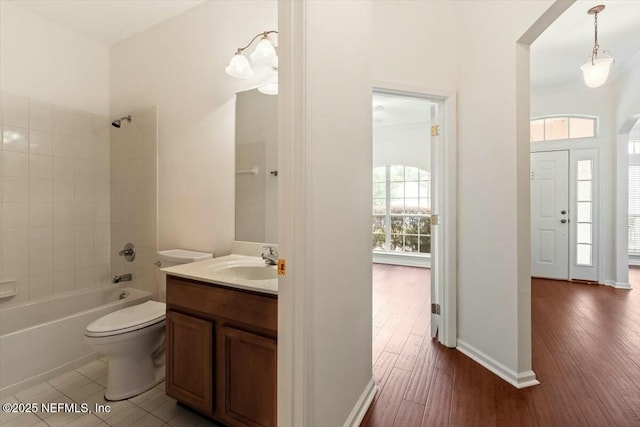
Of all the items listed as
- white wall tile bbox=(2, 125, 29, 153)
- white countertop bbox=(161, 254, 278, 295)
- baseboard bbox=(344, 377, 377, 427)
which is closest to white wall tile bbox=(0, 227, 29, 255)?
white wall tile bbox=(2, 125, 29, 153)

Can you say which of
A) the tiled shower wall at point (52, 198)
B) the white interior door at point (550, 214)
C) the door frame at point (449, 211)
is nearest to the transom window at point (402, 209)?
the white interior door at point (550, 214)

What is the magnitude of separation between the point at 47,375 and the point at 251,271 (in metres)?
1.68

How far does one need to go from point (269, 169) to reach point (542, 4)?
1.95 m

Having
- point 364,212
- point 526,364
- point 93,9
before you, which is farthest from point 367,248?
point 93,9

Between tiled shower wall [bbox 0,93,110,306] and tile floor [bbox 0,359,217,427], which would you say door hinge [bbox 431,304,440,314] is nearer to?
tile floor [bbox 0,359,217,427]

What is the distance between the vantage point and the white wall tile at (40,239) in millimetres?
2482

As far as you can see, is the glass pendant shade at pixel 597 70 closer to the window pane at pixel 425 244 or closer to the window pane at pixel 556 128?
the window pane at pixel 556 128

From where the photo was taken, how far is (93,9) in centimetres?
246

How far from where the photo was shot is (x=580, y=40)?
3.07m

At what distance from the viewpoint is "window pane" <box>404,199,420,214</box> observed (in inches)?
224

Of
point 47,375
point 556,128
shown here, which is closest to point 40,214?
point 47,375

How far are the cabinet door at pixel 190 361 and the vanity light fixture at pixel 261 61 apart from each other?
1591mm

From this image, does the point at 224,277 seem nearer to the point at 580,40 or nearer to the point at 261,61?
the point at 261,61

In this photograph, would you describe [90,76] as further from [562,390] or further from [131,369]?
[562,390]
